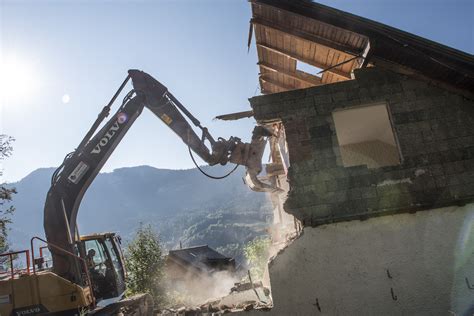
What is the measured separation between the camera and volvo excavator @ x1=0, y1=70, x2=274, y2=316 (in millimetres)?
6289

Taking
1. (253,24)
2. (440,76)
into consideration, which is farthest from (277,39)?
(440,76)

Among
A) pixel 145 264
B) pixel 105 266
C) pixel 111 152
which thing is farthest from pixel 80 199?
pixel 145 264

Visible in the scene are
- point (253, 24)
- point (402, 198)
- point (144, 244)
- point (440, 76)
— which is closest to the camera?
point (402, 198)

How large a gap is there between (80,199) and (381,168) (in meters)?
6.30

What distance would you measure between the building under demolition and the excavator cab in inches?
193

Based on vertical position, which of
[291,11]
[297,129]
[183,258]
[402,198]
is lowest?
[183,258]

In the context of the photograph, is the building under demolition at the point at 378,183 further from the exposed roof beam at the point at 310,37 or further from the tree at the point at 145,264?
the tree at the point at 145,264

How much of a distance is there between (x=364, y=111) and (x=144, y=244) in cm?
1750

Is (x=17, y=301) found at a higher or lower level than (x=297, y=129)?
lower

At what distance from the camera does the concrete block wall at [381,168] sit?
5.98 m

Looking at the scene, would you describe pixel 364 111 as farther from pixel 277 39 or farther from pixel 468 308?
pixel 468 308

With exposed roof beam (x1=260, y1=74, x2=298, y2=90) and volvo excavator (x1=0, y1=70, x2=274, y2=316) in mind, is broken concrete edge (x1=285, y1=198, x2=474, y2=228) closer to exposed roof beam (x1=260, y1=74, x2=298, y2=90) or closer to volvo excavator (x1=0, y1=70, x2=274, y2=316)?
volvo excavator (x1=0, y1=70, x2=274, y2=316)

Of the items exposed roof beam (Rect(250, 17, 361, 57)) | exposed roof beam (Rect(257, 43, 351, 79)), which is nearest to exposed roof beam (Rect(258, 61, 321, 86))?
exposed roof beam (Rect(257, 43, 351, 79))

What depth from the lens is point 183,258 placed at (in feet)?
115
